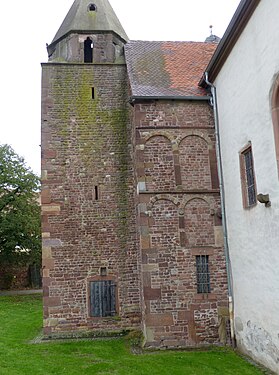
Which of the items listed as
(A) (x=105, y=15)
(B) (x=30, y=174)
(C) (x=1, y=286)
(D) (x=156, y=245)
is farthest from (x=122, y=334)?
(C) (x=1, y=286)

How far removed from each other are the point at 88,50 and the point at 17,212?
14.5 meters

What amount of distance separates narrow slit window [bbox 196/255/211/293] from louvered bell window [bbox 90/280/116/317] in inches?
118

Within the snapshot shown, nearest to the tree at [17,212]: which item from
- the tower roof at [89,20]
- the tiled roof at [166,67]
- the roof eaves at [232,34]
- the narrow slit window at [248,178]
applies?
the tower roof at [89,20]

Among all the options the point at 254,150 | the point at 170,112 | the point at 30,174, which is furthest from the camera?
the point at 30,174

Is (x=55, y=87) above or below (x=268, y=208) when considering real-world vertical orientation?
above

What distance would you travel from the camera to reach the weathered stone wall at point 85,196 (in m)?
13.1

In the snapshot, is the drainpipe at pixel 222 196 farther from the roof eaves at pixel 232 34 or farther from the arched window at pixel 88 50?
the arched window at pixel 88 50

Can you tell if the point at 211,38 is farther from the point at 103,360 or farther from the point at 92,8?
the point at 103,360

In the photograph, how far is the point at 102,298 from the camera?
13.2m

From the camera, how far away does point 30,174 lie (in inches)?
1114

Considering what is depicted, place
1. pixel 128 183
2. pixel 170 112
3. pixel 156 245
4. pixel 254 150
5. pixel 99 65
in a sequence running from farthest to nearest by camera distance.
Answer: pixel 99 65, pixel 128 183, pixel 170 112, pixel 156 245, pixel 254 150

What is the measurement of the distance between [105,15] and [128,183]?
7.11 m

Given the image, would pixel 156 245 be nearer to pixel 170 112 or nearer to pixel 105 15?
pixel 170 112

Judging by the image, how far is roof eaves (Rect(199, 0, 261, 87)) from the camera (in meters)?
9.12
